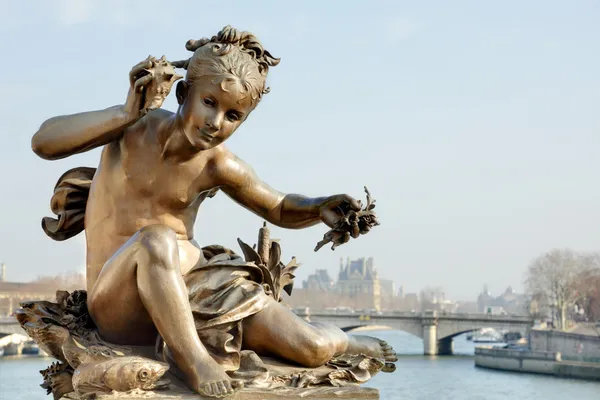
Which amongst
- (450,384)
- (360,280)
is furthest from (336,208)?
(360,280)

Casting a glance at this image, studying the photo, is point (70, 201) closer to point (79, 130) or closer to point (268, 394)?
point (79, 130)

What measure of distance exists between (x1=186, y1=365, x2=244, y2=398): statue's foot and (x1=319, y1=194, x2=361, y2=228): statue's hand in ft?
2.48

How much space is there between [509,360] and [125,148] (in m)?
31.9

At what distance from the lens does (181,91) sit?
140 inches

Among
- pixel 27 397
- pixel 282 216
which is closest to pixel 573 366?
pixel 27 397

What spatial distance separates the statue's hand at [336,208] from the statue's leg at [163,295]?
25.1 inches

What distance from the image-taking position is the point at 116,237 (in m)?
3.58

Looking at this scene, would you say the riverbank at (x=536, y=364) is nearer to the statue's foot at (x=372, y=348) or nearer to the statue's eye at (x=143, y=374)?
the statue's foot at (x=372, y=348)

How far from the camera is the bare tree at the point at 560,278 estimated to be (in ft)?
139

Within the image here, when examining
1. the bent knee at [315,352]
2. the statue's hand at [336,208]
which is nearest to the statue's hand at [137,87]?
the statue's hand at [336,208]

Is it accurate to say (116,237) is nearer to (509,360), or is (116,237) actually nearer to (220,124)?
(220,124)

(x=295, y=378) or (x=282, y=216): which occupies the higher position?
(x=282, y=216)

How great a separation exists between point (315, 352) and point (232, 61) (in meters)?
1.11

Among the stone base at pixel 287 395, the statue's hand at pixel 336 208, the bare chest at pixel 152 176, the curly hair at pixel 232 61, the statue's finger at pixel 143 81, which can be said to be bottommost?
the stone base at pixel 287 395
